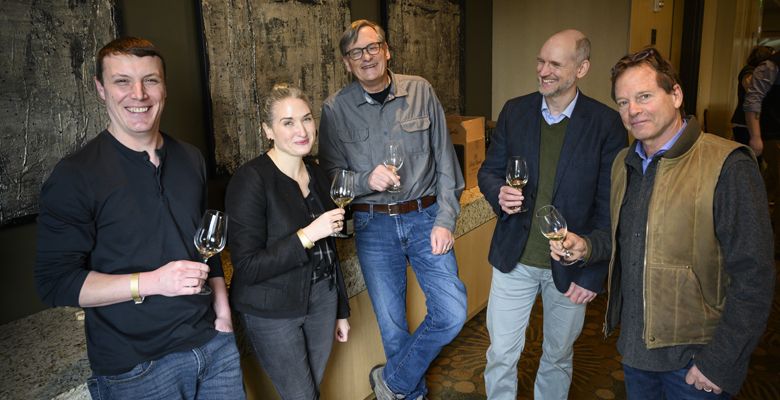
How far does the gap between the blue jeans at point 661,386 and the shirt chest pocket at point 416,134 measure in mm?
1233

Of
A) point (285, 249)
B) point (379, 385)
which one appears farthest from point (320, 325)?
point (379, 385)

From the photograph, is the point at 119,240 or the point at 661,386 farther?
the point at 661,386

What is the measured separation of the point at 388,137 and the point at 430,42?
6.75ft

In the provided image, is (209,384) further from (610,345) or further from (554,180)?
(610,345)

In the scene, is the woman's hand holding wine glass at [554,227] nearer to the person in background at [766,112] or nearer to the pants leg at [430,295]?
the pants leg at [430,295]

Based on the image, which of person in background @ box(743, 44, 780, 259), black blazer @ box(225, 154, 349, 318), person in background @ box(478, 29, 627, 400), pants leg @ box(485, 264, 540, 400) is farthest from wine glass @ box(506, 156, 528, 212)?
person in background @ box(743, 44, 780, 259)

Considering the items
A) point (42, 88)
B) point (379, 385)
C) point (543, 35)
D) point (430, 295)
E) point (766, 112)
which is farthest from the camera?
point (543, 35)

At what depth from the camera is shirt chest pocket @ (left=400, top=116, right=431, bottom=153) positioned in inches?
97.3

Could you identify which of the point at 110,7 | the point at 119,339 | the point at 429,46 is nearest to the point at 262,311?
the point at 119,339

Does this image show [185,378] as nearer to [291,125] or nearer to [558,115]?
[291,125]

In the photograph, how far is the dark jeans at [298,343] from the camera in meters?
1.93

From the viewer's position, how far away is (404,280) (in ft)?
8.53

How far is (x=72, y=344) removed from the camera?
1.92 meters

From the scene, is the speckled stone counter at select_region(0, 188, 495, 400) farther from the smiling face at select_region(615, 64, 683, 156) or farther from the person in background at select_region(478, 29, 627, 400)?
the smiling face at select_region(615, 64, 683, 156)
